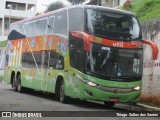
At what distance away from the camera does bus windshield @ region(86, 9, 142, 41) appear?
635 inches

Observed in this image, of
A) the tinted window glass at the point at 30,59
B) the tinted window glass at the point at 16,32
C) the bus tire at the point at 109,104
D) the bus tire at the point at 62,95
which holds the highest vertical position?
the tinted window glass at the point at 16,32

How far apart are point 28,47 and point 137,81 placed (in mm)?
8126

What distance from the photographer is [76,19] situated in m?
16.8

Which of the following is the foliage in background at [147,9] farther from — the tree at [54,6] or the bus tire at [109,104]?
the tree at [54,6]

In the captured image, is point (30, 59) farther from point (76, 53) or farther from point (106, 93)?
point (106, 93)

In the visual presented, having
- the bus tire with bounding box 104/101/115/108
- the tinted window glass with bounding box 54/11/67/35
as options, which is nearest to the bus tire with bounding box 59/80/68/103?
the bus tire with bounding box 104/101/115/108

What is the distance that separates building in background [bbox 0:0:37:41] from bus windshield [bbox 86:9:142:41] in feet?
176

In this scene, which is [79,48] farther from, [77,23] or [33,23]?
[33,23]

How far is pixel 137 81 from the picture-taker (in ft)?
53.8

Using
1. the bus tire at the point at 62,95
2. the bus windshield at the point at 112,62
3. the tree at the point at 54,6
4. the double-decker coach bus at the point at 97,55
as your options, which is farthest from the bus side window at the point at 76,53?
the tree at the point at 54,6

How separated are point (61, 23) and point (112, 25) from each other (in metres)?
2.70

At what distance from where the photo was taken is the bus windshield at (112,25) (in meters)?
16.1

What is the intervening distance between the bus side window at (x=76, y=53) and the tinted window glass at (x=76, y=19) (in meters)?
0.45

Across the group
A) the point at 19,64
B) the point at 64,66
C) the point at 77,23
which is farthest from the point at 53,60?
the point at 19,64
